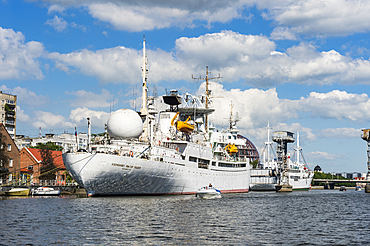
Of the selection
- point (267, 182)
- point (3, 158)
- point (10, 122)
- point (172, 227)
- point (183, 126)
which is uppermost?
point (10, 122)

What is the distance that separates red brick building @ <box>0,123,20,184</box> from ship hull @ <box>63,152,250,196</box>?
38895mm

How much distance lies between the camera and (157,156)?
7238cm

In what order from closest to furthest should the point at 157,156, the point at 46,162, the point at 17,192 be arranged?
the point at 157,156 → the point at 17,192 → the point at 46,162

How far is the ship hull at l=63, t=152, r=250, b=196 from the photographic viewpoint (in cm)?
6325

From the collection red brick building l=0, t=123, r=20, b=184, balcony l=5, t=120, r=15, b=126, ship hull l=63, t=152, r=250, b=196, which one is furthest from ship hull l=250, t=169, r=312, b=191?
balcony l=5, t=120, r=15, b=126

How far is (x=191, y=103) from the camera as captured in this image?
345 ft

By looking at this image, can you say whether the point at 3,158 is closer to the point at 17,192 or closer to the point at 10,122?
the point at 17,192

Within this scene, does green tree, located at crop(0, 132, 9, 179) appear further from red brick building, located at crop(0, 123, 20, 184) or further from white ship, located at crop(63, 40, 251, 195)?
white ship, located at crop(63, 40, 251, 195)

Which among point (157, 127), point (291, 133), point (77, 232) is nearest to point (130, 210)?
point (77, 232)

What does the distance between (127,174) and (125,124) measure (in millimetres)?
11214

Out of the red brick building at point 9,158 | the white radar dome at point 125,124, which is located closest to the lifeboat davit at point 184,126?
the white radar dome at point 125,124

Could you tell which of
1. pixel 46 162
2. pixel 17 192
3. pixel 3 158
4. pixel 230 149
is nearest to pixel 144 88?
pixel 17 192

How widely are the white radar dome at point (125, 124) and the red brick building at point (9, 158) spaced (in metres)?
36.8

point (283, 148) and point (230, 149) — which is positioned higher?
point (283, 148)
